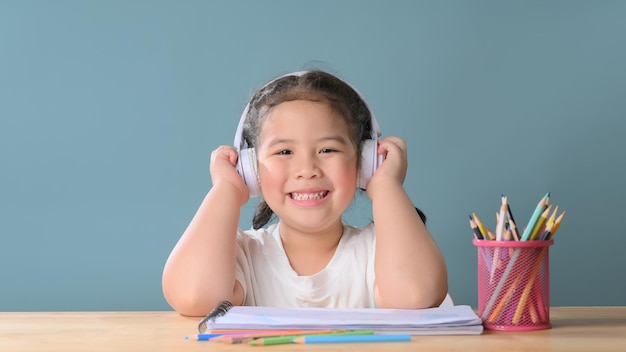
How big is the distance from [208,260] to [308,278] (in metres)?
0.20

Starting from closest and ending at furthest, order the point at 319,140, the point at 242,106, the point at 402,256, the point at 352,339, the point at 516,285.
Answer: the point at 352,339, the point at 516,285, the point at 402,256, the point at 319,140, the point at 242,106

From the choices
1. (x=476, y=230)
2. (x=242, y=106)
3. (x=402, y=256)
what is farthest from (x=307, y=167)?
(x=242, y=106)

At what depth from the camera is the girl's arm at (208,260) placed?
46.8 inches

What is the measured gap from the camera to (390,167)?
1343mm

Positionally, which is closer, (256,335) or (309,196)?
(256,335)

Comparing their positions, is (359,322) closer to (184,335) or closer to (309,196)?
(184,335)

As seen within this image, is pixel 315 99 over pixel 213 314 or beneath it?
over

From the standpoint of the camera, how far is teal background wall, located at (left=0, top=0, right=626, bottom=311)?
6.51 ft

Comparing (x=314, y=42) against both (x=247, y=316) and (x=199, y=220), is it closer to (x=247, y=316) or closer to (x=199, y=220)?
(x=199, y=220)

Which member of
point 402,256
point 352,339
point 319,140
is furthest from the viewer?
point 319,140

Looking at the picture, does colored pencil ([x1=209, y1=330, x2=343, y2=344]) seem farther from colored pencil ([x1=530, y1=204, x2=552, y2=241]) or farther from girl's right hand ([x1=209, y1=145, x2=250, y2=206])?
girl's right hand ([x1=209, y1=145, x2=250, y2=206])

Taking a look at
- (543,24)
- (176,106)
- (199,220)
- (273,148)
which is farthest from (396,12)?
(199,220)

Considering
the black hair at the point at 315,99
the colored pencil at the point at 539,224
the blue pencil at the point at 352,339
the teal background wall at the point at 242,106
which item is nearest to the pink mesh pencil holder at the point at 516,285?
the colored pencil at the point at 539,224

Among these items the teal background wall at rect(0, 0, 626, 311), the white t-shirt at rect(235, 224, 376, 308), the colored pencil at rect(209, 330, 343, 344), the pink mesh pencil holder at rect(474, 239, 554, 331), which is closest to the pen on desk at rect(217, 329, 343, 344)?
the colored pencil at rect(209, 330, 343, 344)
